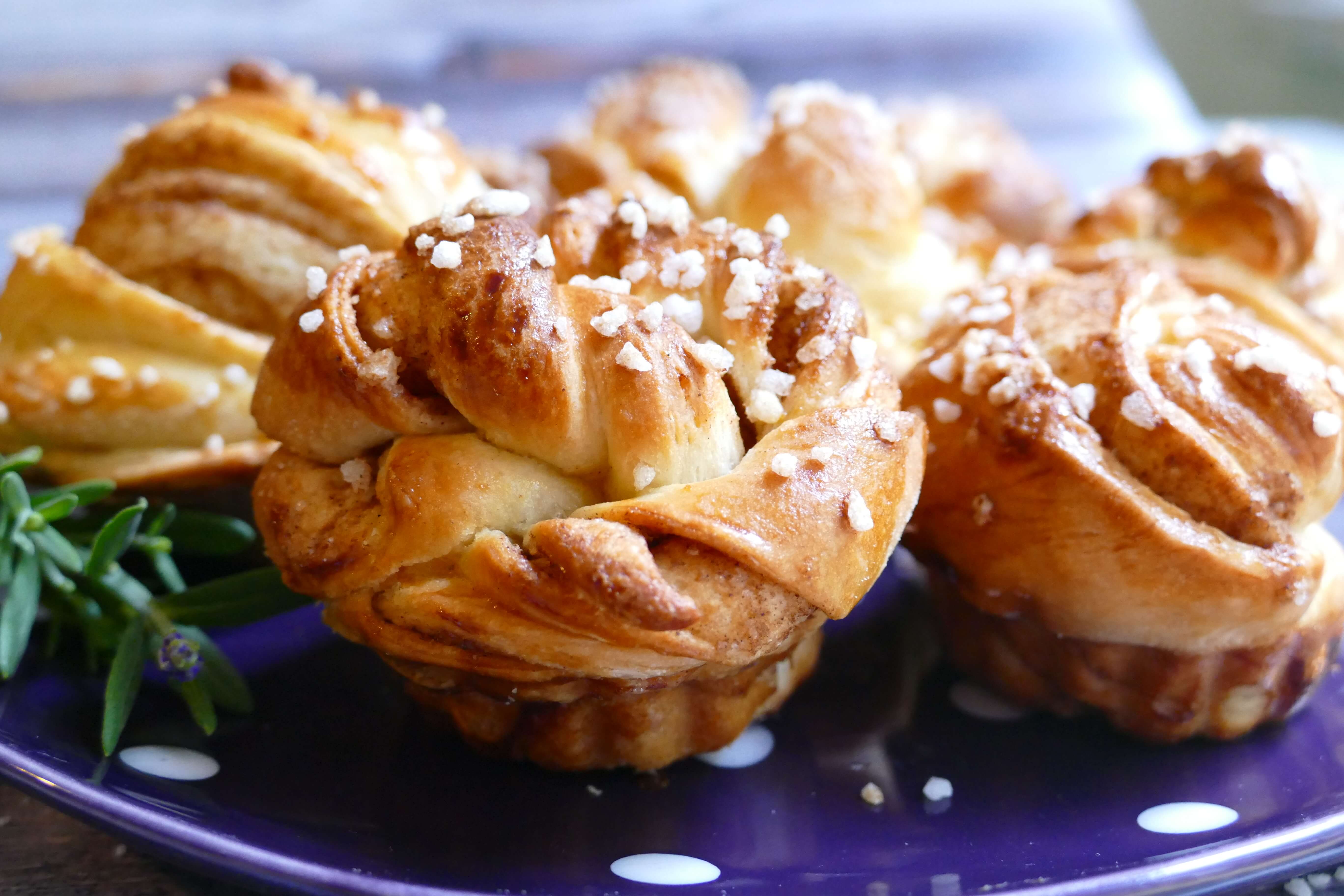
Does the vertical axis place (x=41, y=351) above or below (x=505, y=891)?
above

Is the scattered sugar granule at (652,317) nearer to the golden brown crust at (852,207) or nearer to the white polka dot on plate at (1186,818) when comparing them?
the golden brown crust at (852,207)

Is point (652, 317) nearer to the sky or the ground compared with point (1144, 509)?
nearer to the sky

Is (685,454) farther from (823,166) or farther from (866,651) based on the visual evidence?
(823,166)

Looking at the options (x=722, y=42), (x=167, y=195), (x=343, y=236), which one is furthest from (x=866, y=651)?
(x=722, y=42)

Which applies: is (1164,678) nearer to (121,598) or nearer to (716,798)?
(716,798)

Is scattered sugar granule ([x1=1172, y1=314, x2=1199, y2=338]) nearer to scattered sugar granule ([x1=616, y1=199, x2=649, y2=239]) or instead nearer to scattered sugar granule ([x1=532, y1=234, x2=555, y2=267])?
scattered sugar granule ([x1=616, y1=199, x2=649, y2=239])

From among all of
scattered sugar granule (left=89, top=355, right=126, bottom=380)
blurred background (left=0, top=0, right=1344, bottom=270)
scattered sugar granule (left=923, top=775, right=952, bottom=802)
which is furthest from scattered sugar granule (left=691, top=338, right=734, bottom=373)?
blurred background (left=0, top=0, right=1344, bottom=270)

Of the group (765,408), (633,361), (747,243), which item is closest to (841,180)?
(747,243)
